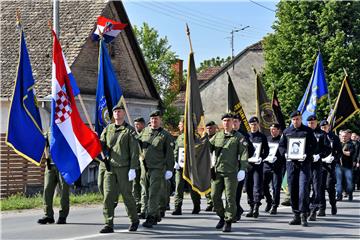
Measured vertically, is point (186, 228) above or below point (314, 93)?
below

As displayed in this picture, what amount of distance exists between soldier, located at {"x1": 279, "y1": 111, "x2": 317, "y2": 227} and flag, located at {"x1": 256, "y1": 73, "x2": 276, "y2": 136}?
18.3 feet

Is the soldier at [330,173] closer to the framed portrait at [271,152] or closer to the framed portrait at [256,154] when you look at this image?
the framed portrait at [271,152]

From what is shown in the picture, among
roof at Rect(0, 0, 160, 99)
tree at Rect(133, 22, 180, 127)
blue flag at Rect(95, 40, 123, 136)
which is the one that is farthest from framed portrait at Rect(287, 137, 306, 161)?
tree at Rect(133, 22, 180, 127)

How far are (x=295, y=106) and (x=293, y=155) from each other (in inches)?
1018

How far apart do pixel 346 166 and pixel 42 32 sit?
50.7 ft

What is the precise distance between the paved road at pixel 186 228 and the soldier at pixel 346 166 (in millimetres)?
3940

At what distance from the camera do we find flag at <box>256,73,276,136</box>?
61.4 feet

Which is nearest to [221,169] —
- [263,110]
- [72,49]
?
[263,110]

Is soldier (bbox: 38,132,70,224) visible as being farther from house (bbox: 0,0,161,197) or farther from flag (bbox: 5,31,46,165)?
house (bbox: 0,0,161,197)

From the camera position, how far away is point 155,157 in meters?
12.8

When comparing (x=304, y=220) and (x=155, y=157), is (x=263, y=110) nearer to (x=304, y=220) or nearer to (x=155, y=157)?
(x=304, y=220)

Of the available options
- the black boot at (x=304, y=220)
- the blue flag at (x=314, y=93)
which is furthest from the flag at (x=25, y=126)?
the blue flag at (x=314, y=93)

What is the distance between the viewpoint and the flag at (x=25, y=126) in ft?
42.5

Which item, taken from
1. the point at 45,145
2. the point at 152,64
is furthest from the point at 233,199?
the point at 152,64
